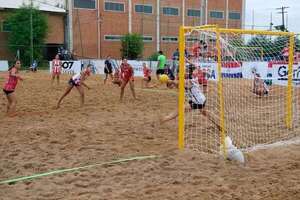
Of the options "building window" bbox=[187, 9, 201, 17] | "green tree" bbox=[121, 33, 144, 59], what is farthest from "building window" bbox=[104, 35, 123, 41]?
"building window" bbox=[187, 9, 201, 17]

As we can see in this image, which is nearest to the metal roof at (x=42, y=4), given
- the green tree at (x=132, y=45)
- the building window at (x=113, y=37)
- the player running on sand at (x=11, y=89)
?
the building window at (x=113, y=37)

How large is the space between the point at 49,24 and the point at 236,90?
42.2 metres

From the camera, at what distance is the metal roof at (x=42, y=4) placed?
56181 mm

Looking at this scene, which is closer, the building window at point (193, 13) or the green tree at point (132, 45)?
the green tree at point (132, 45)

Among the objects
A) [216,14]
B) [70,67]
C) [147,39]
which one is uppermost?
[216,14]

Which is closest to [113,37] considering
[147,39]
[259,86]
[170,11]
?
[147,39]

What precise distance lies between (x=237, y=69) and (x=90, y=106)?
4.50 m

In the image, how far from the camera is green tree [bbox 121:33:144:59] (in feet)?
190

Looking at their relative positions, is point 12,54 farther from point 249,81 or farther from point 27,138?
point 27,138

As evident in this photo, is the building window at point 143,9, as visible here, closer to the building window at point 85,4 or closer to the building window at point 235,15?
the building window at point 85,4

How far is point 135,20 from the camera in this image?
205ft

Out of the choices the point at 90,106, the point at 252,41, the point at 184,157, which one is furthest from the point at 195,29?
the point at 90,106

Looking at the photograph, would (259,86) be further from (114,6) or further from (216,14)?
(216,14)

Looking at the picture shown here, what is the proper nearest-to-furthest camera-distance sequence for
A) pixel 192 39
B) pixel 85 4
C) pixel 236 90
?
1. pixel 192 39
2. pixel 236 90
3. pixel 85 4
